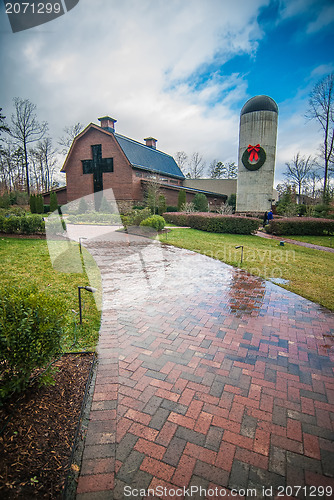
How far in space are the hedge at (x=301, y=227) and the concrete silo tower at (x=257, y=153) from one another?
796 centimetres

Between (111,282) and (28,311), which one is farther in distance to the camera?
(111,282)

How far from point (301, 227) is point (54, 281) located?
52.8 feet

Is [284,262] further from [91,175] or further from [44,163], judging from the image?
[44,163]

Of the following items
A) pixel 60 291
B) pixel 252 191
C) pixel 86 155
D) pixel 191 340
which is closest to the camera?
pixel 191 340

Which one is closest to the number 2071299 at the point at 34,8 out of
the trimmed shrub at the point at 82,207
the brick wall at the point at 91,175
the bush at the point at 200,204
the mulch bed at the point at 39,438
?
Result: the mulch bed at the point at 39,438

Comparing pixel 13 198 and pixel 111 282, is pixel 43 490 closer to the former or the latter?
pixel 111 282

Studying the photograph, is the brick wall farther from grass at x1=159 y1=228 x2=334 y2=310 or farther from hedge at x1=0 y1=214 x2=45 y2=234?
hedge at x1=0 y1=214 x2=45 y2=234

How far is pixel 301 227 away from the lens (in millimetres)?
16141

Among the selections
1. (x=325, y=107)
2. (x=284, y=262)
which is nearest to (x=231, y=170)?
(x=325, y=107)

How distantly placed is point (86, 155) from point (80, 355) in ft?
93.6

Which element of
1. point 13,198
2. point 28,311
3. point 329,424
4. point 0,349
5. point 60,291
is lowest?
point 329,424

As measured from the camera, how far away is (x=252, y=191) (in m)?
23.9

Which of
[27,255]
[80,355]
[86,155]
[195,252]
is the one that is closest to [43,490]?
[80,355]

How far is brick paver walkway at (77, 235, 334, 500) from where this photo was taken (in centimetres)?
168
